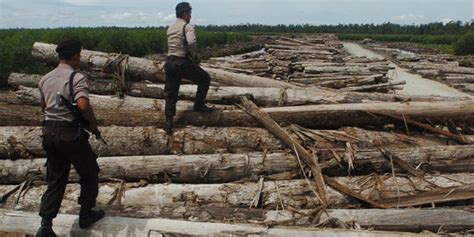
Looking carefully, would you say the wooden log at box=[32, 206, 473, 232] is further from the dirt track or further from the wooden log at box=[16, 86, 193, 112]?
the dirt track

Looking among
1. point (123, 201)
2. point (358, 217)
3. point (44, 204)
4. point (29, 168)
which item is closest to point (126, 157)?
point (123, 201)

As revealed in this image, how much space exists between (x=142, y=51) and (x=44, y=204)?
3164 cm

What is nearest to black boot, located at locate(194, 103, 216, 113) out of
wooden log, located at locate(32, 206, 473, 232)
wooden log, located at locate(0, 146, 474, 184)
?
wooden log, located at locate(0, 146, 474, 184)

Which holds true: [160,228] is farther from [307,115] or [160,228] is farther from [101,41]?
[101,41]

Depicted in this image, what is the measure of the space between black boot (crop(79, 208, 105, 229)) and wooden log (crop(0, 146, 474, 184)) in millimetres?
1157

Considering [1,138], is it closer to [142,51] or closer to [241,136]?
[241,136]

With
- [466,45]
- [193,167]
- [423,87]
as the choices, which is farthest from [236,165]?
[466,45]

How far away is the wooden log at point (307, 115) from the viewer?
6.71 meters

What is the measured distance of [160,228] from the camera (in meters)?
4.63

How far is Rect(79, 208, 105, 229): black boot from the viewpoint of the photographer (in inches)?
184

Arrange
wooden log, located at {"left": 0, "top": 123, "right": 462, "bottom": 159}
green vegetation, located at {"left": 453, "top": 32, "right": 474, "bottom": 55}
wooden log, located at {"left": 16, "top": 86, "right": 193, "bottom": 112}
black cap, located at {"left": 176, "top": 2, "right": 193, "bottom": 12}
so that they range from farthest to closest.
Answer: green vegetation, located at {"left": 453, "top": 32, "right": 474, "bottom": 55}
wooden log, located at {"left": 16, "top": 86, "right": 193, "bottom": 112}
wooden log, located at {"left": 0, "top": 123, "right": 462, "bottom": 159}
black cap, located at {"left": 176, "top": 2, "right": 193, "bottom": 12}

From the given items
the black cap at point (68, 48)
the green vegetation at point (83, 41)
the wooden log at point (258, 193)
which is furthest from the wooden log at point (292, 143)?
the green vegetation at point (83, 41)

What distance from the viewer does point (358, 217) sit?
4980 mm

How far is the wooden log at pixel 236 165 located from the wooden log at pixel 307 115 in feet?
2.59
